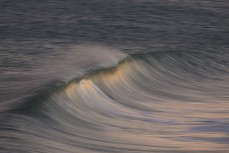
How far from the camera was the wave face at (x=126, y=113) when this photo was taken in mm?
13554

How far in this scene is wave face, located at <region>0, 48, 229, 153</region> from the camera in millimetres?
13554

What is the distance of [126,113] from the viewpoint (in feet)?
52.3

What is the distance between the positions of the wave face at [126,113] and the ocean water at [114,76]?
0.02 m

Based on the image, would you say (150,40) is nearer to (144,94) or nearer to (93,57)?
(93,57)

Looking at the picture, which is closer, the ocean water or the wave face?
the wave face

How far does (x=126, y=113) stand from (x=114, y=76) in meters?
3.17

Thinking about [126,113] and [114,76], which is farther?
[114,76]

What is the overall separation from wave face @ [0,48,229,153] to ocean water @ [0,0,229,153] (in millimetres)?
20

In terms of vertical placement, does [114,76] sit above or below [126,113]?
above

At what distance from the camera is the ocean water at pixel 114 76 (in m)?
13.9

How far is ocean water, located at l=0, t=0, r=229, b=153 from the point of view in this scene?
13.9 m

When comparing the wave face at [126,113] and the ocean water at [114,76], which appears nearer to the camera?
the wave face at [126,113]

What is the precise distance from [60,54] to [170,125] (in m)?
6.22

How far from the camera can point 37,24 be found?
24.8 meters
